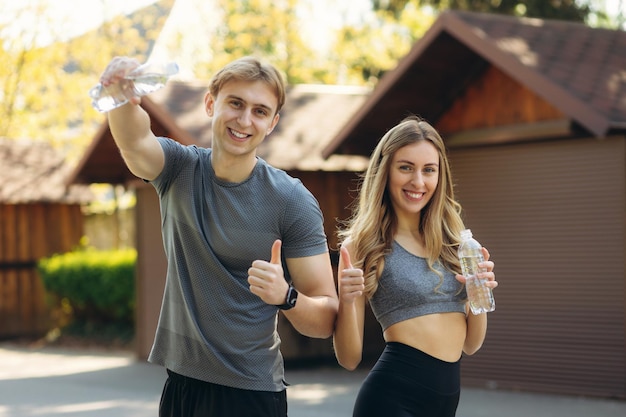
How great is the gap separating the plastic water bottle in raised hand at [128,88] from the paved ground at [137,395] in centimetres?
678

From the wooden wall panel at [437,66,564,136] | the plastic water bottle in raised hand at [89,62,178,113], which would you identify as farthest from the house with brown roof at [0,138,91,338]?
the plastic water bottle in raised hand at [89,62,178,113]

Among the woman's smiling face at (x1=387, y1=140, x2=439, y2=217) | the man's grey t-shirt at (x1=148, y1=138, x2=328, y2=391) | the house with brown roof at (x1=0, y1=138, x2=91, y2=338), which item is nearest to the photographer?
the man's grey t-shirt at (x1=148, y1=138, x2=328, y2=391)

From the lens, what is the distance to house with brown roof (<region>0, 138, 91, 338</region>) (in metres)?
18.8

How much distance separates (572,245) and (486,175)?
53.7 inches

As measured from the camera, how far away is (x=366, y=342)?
46.6 feet

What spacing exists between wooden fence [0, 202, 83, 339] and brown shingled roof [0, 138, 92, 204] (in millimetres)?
379

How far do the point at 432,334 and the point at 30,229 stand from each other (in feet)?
53.3

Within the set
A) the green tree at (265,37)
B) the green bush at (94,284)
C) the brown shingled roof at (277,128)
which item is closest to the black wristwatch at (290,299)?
the brown shingled roof at (277,128)

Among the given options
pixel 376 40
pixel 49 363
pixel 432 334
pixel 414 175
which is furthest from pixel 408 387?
pixel 376 40

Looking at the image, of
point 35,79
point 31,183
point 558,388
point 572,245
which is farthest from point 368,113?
point 35,79

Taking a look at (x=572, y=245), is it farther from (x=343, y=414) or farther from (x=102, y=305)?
(x=102, y=305)

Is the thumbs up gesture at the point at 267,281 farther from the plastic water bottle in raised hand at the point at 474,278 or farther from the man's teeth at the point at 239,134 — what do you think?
the plastic water bottle in raised hand at the point at 474,278

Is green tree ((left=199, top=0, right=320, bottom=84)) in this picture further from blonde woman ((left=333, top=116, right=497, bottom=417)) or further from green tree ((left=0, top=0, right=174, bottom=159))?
blonde woman ((left=333, top=116, right=497, bottom=417))

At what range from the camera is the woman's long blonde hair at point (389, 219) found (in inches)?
160
